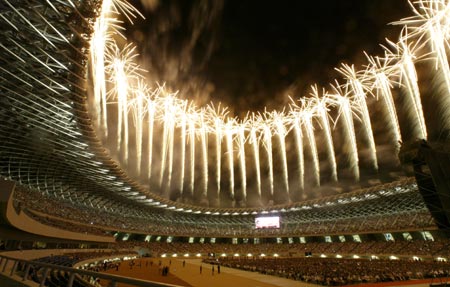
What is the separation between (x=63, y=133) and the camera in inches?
1208

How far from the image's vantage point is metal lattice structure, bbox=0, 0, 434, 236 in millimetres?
17797

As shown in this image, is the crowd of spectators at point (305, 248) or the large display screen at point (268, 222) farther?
the large display screen at point (268, 222)

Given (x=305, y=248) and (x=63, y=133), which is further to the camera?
(x=305, y=248)

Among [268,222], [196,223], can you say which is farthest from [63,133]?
[196,223]

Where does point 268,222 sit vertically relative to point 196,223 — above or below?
below

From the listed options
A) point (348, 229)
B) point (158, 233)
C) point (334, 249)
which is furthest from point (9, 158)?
point (348, 229)

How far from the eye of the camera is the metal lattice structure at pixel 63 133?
17.8m

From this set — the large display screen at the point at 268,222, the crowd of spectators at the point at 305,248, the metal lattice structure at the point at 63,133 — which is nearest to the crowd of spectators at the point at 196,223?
the metal lattice structure at the point at 63,133

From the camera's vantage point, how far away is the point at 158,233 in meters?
84.3

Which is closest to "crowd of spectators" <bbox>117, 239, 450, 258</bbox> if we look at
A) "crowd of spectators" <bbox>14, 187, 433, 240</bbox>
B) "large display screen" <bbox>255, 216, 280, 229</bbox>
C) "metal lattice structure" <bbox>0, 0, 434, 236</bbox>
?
"crowd of spectators" <bbox>14, 187, 433, 240</bbox>

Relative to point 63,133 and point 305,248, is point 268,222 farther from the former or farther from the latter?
point 63,133

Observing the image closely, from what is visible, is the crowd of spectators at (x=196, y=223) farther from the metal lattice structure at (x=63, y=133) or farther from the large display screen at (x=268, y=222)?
the large display screen at (x=268, y=222)

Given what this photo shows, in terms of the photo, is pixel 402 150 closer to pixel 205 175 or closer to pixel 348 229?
pixel 205 175

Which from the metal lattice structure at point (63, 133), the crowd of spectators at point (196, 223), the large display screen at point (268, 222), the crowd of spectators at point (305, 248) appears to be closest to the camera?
the metal lattice structure at point (63, 133)
